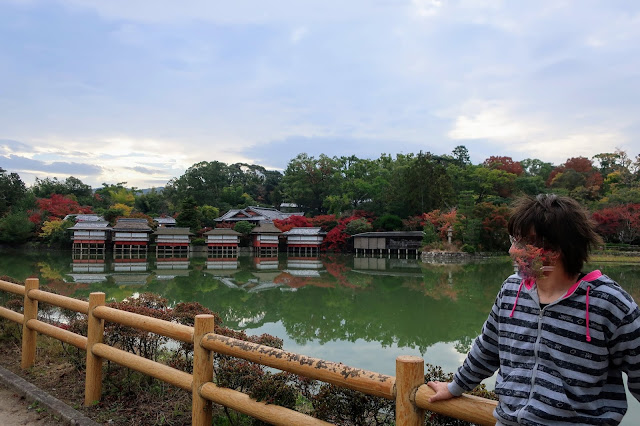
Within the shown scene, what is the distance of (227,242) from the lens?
2619cm

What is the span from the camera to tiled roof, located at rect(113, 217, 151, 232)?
82.3ft

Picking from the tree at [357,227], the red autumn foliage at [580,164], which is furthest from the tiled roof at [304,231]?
the red autumn foliage at [580,164]

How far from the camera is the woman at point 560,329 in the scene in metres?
1.11

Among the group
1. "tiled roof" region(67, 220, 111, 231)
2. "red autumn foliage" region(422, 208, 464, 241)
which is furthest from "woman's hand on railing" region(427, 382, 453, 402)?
"tiled roof" region(67, 220, 111, 231)

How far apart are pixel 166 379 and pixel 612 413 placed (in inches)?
87.8

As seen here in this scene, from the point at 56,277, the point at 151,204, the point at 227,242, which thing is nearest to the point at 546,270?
the point at 56,277

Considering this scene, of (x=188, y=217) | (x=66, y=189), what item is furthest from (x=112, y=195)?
(x=188, y=217)

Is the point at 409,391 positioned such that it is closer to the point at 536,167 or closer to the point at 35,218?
the point at 35,218

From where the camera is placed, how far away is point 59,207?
2945 cm

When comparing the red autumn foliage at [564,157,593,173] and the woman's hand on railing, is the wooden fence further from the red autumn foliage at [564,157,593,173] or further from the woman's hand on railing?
the red autumn foliage at [564,157,593,173]

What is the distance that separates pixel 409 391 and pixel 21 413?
284 centimetres

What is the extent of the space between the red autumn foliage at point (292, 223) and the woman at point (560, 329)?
95.5 ft

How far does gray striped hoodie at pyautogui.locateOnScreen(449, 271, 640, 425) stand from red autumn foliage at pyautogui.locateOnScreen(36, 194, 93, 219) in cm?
3302

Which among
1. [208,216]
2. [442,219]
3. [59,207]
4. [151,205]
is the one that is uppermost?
[151,205]
